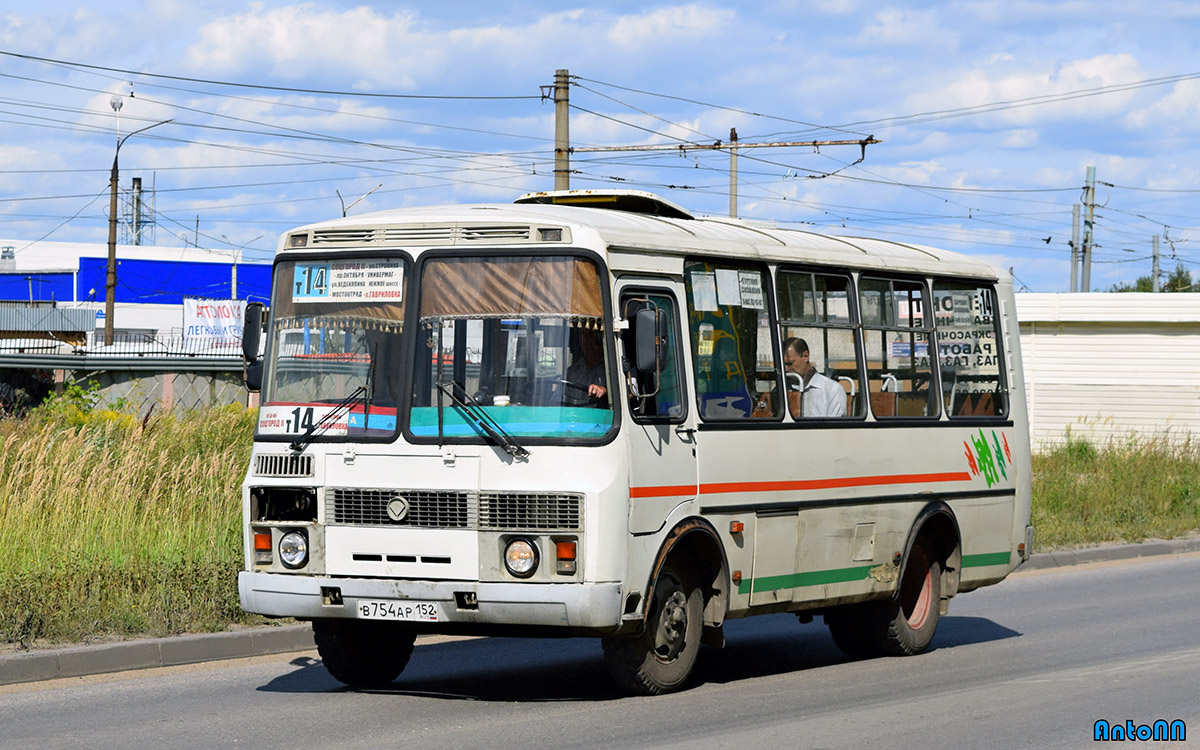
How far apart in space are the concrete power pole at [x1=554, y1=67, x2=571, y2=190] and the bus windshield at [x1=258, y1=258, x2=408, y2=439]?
1783cm

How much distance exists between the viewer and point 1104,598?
15.1 metres

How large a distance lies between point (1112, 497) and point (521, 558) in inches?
596

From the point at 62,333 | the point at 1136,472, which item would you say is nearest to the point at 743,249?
the point at 1136,472

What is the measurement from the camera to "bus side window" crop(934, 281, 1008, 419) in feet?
39.5

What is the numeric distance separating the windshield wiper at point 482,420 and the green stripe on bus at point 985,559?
15.6 feet

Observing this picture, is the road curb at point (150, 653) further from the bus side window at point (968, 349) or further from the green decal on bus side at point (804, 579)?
the bus side window at point (968, 349)

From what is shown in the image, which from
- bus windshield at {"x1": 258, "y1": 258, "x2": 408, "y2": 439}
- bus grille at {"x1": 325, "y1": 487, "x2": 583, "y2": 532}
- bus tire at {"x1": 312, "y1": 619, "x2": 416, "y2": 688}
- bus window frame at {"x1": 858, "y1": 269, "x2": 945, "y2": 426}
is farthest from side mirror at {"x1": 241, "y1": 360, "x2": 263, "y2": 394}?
bus window frame at {"x1": 858, "y1": 269, "x2": 945, "y2": 426}

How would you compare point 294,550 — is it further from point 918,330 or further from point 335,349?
point 918,330

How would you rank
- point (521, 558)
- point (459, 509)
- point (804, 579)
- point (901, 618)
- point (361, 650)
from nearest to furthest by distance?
point (521, 558) < point (459, 509) < point (361, 650) < point (804, 579) < point (901, 618)

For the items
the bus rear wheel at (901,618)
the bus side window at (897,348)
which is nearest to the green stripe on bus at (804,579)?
the bus rear wheel at (901,618)

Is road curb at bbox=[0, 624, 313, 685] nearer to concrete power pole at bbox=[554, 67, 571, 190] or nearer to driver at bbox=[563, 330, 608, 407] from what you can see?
driver at bbox=[563, 330, 608, 407]

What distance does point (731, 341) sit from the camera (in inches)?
386

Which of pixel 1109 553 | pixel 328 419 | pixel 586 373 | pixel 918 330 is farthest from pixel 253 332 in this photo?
pixel 1109 553

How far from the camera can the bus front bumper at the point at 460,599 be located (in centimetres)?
838
